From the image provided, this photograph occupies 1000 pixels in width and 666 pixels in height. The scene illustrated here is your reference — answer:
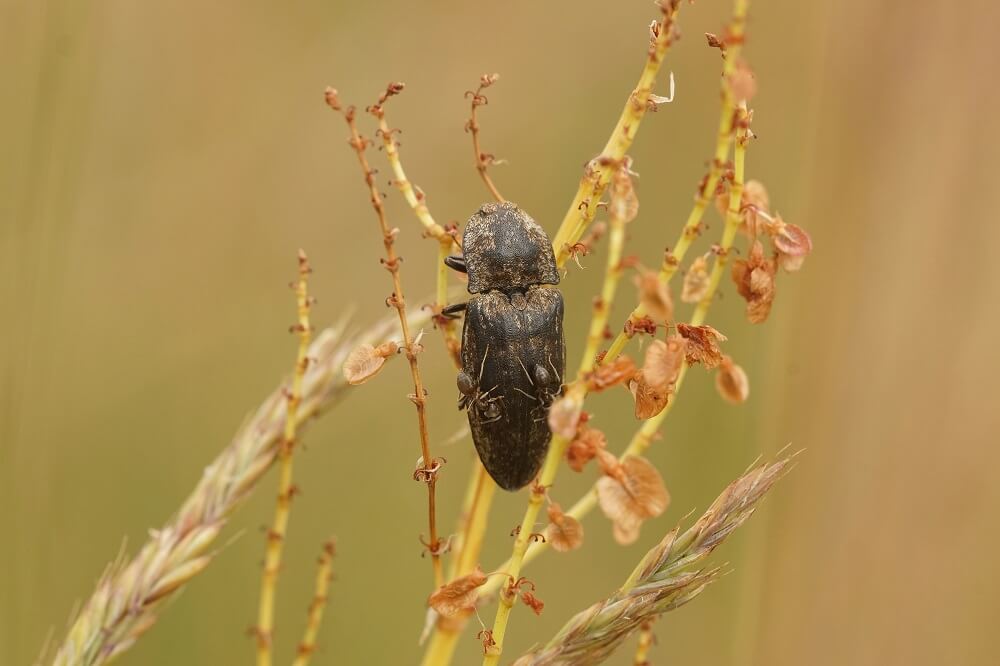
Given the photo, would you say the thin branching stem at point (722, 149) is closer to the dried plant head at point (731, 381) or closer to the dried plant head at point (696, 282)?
the dried plant head at point (696, 282)

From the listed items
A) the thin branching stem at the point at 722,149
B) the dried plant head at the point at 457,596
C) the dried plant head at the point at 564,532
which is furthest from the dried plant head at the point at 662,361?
the dried plant head at the point at 457,596

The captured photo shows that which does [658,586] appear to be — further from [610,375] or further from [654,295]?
[654,295]

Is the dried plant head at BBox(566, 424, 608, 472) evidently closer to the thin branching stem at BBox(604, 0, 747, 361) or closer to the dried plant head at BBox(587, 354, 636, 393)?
the dried plant head at BBox(587, 354, 636, 393)

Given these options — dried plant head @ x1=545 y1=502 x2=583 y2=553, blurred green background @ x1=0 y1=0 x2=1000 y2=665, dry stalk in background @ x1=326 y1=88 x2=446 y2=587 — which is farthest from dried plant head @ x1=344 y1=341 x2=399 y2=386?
blurred green background @ x1=0 y1=0 x2=1000 y2=665

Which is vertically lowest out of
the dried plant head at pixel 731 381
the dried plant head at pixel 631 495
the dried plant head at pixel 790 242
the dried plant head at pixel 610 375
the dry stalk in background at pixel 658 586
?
the dry stalk in background at pixel 658 586

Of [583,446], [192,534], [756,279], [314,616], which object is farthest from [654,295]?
[192,534]

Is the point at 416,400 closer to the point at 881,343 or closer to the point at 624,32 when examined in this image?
the point at 881,343
